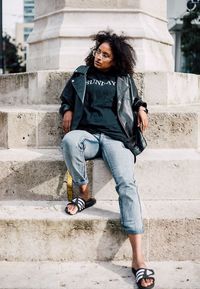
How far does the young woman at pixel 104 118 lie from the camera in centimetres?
380

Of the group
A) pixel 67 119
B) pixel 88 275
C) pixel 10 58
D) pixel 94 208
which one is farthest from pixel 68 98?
pixel 10 58

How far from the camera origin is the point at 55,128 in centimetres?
465

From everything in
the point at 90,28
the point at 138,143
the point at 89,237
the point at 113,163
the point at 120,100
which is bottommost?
the point at 89,237

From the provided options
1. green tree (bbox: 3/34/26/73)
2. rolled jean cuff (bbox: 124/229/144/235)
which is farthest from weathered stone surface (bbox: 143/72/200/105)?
green tree (bbox: 3/34/26/73)

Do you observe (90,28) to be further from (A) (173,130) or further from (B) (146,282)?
(B) (146,282)

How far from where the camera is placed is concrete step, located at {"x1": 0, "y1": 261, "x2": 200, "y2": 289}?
333 cm

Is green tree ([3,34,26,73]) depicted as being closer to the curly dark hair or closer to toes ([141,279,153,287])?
the curly dark hair

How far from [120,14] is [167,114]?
5.92 ft

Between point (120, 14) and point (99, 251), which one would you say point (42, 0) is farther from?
point (99, 251)

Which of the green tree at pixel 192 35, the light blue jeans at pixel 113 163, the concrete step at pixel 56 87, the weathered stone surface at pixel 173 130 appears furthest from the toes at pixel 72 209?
the green tree at pixel 192 35

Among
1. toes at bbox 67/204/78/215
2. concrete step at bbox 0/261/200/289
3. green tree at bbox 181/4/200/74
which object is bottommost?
concrete step at bbox 0/261/200/289

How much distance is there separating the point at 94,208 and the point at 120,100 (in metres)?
0.93

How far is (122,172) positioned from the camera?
3.69 metres

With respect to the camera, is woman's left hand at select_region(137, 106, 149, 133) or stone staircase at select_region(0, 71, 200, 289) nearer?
stone staircase at select_region(0, 71, 200, 289)
